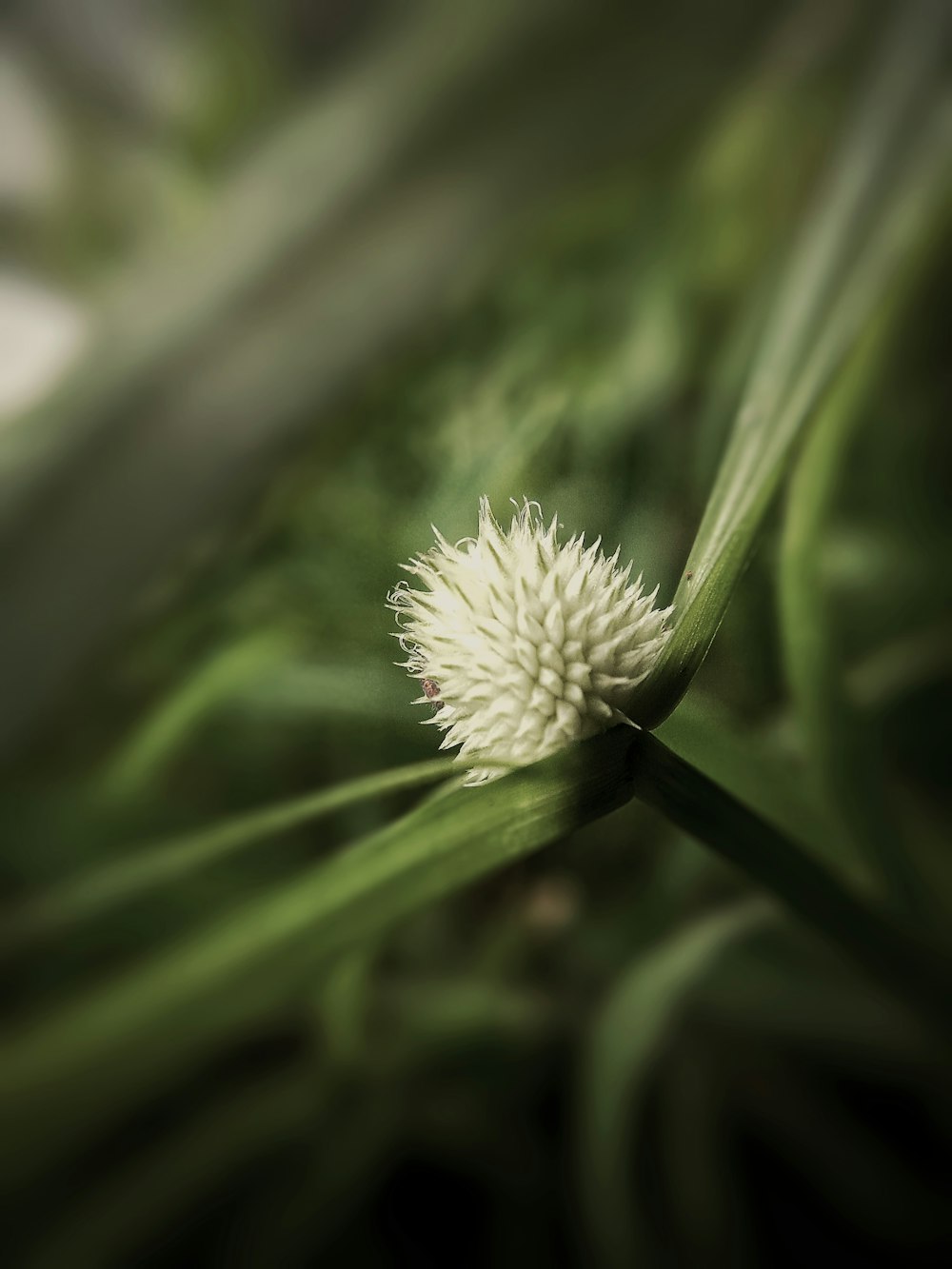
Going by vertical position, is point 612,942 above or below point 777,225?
below

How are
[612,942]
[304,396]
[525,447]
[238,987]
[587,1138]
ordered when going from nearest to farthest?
[304,396] → [238,987] → [525,447] → [587,1138] → [612,942]

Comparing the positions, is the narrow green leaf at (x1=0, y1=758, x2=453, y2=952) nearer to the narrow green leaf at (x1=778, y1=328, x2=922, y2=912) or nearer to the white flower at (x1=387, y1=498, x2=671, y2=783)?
the white flower at (x1=387, y1=498, x2=671, y2=783)

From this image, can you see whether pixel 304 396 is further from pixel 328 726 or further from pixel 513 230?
pixel 328 726

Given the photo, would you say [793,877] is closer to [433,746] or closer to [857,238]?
[433,746]

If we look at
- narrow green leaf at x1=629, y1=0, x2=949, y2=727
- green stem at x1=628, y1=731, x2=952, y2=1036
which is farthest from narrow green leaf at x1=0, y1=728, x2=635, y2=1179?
narrow green leaf at x1=629, y1=0, x2=949, y2=727

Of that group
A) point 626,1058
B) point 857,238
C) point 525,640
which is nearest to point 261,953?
point 525,640

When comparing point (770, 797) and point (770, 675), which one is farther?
point (770, 675)

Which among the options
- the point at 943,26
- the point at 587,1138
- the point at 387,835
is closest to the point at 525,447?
the point at 387,835
